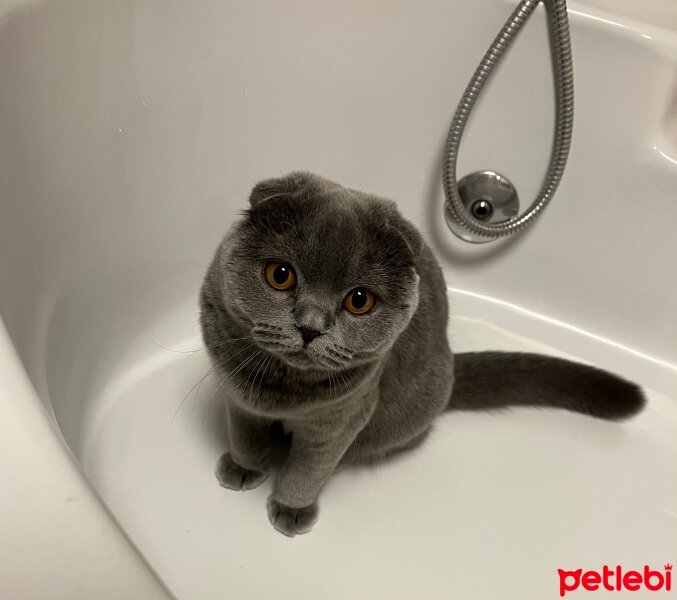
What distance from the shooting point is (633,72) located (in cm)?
107

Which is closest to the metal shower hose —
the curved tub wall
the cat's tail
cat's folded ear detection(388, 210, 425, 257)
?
the curved tub wall

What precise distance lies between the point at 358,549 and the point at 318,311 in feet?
1.61

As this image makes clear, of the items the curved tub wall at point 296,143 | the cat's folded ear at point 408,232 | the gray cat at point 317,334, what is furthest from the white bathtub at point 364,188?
the cat's folded ear at point 408,232

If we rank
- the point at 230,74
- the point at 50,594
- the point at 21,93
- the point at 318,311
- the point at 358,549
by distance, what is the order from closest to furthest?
the point at 50,594
the point at 318,311
the point at 21,93
the point at 358,549
the point at 230,74

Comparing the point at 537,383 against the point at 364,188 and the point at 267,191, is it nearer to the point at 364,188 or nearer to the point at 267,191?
the point at 364,188

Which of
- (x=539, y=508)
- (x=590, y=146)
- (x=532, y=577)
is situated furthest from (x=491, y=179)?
(x=532, y=577)

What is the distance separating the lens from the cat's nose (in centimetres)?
63

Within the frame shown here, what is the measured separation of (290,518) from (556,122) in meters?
0.82

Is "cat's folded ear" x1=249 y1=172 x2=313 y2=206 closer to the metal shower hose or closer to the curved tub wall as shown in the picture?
the curved tub wall

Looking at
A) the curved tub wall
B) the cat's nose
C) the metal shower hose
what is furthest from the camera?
the metal shower hose

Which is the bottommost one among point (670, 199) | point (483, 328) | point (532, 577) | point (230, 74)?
point (532, 577)

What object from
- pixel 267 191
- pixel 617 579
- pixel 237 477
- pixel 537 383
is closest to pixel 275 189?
pixel 267 191

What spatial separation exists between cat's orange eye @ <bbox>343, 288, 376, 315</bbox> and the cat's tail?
445 mm

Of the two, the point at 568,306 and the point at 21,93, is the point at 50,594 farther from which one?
the point at 568,306
